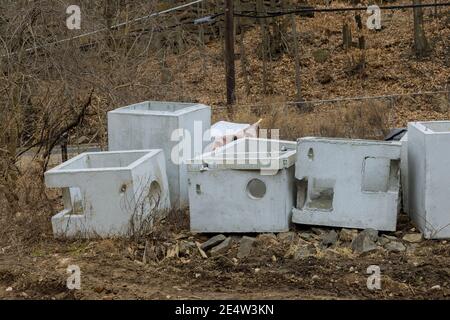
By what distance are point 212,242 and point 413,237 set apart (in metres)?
1.99

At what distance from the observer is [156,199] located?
738 cm

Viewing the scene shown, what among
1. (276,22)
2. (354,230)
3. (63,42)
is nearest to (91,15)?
(63,42)

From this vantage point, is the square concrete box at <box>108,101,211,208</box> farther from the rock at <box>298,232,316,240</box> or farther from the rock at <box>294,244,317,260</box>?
the rock at <box>294,244,317,260</box>

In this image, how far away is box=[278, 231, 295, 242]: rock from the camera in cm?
679

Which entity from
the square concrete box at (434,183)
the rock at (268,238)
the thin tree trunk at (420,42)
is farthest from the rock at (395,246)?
the thin tree trunk at (420,42)

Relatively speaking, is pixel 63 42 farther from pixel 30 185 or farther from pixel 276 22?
pixel 276 22

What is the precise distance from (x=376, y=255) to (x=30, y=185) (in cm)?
460

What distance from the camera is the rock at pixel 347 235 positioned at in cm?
670

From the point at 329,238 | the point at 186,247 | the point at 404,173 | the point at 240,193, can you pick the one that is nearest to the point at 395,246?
the point at 329,238

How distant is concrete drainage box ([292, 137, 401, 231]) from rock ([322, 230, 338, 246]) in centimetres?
17

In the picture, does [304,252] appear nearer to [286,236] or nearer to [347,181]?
[286,236]

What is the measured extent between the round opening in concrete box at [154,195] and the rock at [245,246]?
1087 mm

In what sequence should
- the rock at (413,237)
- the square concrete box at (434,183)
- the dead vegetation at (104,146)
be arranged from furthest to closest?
the rock at (413,237) → the square concrete box at (434,183) → the dead vegetation at (104,146)

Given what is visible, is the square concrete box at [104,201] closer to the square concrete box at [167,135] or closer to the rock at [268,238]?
the square concrete box at [167,135]
